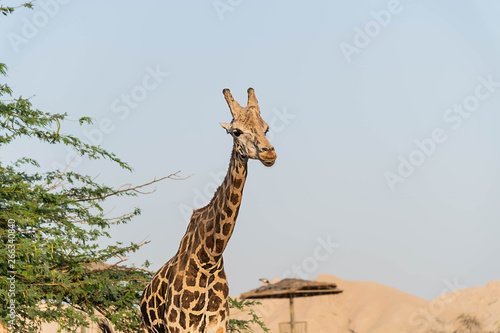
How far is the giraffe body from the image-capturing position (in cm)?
501

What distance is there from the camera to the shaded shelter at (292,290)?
19422 mm

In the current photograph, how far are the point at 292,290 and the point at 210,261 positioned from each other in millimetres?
14315

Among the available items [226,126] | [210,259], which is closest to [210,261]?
[210,259]

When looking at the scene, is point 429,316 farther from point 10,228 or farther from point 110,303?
point 10,228

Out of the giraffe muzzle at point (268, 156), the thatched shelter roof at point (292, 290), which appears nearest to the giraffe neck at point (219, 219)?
the giraffe muzzle at point (268, 156)

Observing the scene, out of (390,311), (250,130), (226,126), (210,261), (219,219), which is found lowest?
(210,261)

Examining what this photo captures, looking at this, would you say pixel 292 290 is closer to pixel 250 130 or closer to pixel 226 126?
pixel 226 126

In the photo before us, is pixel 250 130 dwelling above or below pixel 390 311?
below

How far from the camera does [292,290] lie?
19.3m

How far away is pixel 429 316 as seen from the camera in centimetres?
2414

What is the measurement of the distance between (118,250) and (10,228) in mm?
1857

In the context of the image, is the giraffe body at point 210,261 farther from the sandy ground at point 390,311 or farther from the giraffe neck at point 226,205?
the sandy ground at point 390,311

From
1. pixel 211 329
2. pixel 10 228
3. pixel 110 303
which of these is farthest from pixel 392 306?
pixel 211 329

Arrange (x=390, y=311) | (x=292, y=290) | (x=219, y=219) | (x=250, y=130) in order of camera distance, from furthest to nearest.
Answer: (x=390, y=311), (x=292, y=290), (x=219, y=219), (x=250, y=130)
